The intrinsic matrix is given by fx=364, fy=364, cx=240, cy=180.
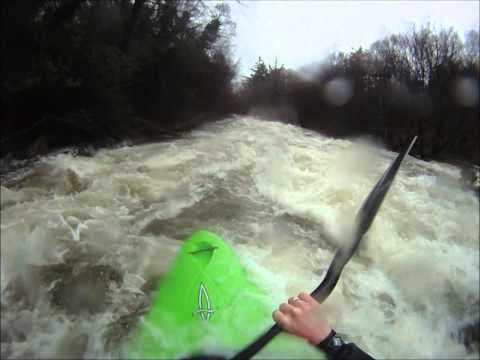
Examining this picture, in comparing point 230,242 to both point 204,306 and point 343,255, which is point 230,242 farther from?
point 343,255

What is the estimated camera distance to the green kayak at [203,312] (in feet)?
6.19

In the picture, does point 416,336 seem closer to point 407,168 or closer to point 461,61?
point 407,168

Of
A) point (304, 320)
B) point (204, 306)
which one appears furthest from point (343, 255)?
point (204, 306)

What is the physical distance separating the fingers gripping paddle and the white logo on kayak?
0.70 meters

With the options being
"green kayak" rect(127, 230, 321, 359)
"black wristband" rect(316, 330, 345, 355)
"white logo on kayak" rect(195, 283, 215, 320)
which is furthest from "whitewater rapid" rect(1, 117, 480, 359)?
"white logo on kayak" rect(195, 283, 215, 320)

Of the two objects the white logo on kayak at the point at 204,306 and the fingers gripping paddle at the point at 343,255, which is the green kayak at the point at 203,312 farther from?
the fingers gripping paddle at the point at 343,255

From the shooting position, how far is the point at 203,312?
6.69 ft

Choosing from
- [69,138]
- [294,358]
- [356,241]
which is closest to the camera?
[356,241]

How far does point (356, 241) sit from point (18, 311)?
2.23 m

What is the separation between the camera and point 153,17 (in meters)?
12.6

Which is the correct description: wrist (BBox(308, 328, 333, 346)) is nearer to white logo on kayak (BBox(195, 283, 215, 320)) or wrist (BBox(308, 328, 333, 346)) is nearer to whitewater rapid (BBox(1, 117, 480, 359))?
whitewater rapid (BBox(1, 117, 480, 359))

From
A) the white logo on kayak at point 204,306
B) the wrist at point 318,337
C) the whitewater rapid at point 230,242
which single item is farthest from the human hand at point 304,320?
the white logo on kayak at point 204,306

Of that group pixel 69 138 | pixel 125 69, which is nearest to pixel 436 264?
pixel 69 138

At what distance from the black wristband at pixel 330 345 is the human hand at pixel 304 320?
14mm
